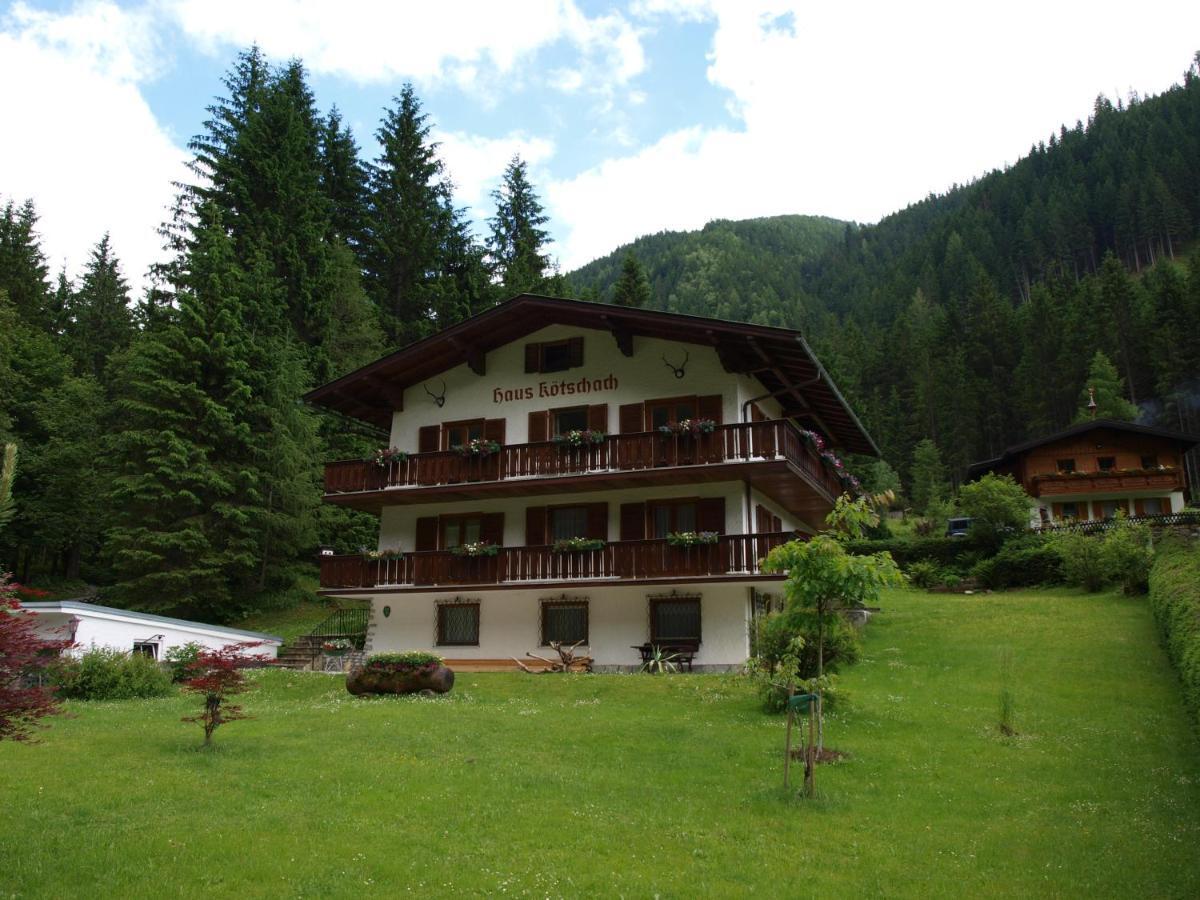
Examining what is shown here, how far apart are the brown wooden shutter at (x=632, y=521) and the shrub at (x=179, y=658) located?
10905 millimetres

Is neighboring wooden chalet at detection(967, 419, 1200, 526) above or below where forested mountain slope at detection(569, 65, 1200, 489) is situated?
below

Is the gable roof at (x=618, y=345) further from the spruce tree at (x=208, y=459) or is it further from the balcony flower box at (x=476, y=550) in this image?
the spruce tree at (x=208, y=459)

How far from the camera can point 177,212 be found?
4400 centimetres

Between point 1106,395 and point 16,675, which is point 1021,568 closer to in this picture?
point 16,675

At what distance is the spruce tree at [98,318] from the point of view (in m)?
51.1

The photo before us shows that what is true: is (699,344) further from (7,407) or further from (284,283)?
(7,407)

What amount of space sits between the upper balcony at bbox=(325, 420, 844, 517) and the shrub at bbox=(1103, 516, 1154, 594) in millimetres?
9375

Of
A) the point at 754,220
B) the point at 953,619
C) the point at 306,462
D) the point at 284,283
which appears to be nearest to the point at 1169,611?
the point at 953,619

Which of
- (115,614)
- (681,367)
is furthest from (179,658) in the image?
(681,367)

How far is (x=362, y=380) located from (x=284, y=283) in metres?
18.2

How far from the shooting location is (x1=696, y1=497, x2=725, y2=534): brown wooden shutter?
2394 cm

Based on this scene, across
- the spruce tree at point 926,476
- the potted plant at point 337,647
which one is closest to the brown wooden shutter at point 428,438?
the potted plant at point 337,647

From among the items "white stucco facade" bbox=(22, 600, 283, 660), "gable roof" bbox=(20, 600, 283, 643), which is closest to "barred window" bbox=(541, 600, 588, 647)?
"white stucco facade" bbox=(22, 600, 283, 660)

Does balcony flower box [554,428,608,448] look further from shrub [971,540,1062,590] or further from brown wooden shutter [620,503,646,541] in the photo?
shrub [971,540,1062,590]
